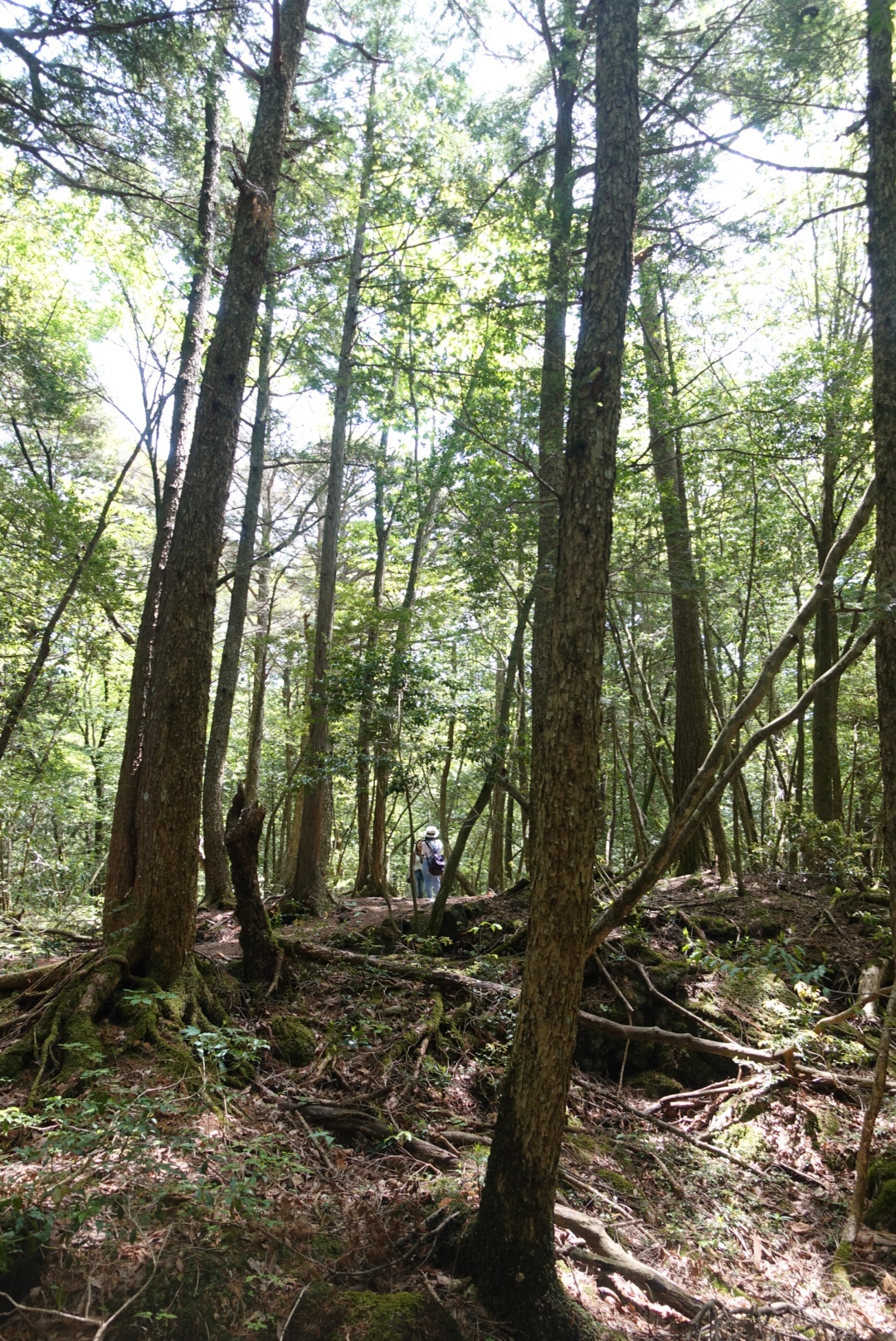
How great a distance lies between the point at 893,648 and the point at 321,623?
820 centimetres

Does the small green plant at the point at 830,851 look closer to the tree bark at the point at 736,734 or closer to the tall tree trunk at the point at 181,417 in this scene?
the tree bark at the point at 736,734

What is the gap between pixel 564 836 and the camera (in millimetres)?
3180

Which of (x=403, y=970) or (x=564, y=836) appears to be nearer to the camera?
(x=564, y=836)

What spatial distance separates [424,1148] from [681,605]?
8549mm

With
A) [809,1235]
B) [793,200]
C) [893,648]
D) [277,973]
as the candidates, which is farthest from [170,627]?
[793,200]

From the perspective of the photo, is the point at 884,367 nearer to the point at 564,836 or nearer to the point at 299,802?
the point at 564,836

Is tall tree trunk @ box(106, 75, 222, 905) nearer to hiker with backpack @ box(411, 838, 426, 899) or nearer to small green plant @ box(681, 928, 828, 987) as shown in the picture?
hiker with backpack @ box(411, 838, 426, 899)

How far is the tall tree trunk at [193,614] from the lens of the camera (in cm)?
525

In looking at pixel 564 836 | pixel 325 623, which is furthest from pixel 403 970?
pixel 325 623

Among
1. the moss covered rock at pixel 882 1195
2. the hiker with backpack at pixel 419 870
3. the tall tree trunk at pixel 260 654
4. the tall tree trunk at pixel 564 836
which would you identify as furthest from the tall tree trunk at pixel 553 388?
the tall tree trunk at pixel 260 654

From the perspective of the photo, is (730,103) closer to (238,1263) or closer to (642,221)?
(642,221)

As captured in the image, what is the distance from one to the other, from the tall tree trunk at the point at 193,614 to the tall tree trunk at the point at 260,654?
28.0ft

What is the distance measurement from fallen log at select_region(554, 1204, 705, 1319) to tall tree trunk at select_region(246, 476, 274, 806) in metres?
11.8

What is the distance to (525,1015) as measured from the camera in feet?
10.4
